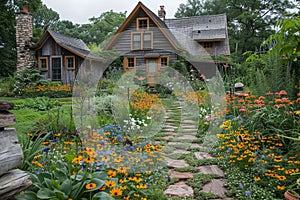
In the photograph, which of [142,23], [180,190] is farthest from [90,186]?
[142,23]

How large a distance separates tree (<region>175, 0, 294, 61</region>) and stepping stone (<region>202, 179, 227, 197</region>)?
18817mm

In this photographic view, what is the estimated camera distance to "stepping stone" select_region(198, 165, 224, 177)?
8.81ft

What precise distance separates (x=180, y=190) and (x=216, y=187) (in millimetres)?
349

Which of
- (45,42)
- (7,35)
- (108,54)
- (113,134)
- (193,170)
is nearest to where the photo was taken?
(193,170)

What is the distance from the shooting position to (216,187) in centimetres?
234

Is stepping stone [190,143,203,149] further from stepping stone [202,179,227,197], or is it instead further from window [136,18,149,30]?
window [136,18,149,30]

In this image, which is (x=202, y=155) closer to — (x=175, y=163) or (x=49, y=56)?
(x=175, y=163)

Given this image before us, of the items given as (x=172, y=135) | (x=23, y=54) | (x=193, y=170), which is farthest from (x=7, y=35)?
(x=193, y=170)

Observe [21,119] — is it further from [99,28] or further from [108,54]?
[99,28]

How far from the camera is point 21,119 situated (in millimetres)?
4648

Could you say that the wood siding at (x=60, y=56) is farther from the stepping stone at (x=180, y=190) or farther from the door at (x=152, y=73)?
the stepping stone at (x=180, y=190)

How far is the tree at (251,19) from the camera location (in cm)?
2036

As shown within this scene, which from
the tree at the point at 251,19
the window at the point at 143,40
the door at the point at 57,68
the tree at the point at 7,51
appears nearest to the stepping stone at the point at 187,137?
the window at the point at 143,40

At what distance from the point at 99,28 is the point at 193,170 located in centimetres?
2630
